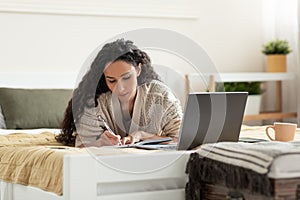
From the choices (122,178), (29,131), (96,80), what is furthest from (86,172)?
(29,131)

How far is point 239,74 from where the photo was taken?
14.0 feet

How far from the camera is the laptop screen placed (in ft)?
7.22

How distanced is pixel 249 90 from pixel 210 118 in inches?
84.2

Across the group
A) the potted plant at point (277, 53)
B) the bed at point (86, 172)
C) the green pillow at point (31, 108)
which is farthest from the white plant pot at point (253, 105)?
the bed at point (86, 172)

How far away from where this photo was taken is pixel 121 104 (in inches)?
102

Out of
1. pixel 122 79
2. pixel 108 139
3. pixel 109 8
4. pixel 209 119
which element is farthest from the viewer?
pixel 109 8

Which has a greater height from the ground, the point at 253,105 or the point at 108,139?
the point at 108,139

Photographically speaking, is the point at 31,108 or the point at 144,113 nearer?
the point at 144,113

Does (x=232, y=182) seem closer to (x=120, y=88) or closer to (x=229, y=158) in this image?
(x=229, y=158)

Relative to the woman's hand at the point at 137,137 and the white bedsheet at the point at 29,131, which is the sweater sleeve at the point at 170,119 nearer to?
the woman's hand at the point at 137,137

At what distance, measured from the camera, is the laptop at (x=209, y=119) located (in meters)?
2.20

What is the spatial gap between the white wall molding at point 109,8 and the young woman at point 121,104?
1.26m

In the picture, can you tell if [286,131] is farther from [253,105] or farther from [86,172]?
[253,105]

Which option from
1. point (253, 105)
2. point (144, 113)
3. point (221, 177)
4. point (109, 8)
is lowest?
point (253, 105)
